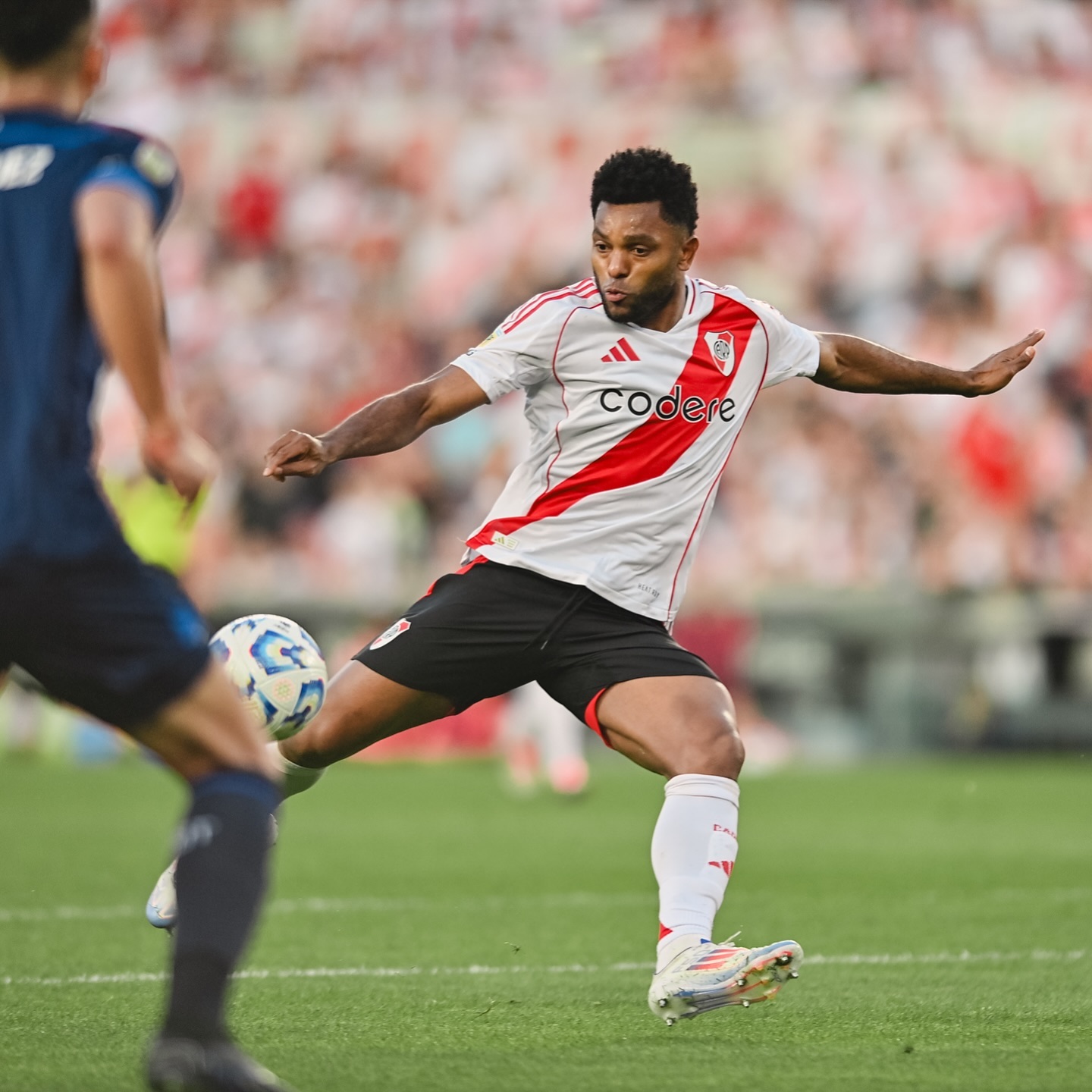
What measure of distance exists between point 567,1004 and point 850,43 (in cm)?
1666

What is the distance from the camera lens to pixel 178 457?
3.53 metres

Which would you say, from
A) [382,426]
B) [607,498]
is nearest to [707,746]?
[607,498]

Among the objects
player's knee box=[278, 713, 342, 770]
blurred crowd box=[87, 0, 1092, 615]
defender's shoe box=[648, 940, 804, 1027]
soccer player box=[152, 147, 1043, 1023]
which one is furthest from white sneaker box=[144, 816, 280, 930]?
blurred crowd box=[87, 0, 1092, 615]

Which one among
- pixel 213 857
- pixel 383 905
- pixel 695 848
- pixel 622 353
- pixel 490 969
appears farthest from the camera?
pixel 383 905

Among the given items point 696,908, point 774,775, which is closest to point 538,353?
point 696,908

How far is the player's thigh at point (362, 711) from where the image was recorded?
5.68 m

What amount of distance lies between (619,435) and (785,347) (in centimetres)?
60

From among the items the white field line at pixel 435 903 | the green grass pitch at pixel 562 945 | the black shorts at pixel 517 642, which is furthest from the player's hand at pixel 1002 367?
the white field line at pixel 435 903

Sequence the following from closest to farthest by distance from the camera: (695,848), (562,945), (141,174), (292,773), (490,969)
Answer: (141,174), (695,848), (292,773), (490,969), (562,945)

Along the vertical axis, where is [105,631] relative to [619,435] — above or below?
below

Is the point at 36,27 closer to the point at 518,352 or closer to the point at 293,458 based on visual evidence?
the point at 293,458

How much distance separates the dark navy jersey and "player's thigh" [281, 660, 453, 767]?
2.10 metres

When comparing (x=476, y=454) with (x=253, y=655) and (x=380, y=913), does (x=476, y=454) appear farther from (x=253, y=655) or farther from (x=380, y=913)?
(x=253, y=655)

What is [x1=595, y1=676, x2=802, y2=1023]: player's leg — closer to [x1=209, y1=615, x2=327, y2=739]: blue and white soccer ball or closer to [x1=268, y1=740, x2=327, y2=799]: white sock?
[x1=209, y1=615, x2=327, y2=739]: blue and white soccer ball
